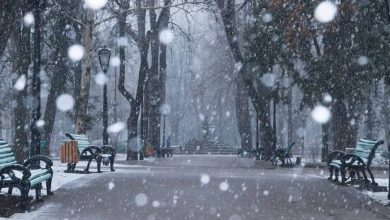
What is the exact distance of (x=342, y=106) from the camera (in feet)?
79.8

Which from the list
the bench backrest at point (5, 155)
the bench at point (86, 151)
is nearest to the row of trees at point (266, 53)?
the bench at point (86, 151)

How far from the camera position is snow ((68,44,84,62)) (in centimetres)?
2745

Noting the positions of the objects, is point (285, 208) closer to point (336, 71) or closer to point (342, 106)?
point (336, 71)

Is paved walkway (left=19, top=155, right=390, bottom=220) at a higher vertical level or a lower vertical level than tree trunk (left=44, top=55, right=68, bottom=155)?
lower

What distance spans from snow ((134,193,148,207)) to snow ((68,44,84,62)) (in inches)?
687

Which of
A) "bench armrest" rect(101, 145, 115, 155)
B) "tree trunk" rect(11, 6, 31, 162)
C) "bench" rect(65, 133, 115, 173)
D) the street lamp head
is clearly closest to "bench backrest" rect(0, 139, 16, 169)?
"bench" rect(65, 133, 115, 173)

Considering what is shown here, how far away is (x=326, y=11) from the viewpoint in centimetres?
1183

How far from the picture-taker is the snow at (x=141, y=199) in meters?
9.43

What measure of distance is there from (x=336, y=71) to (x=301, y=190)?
21.2 ft

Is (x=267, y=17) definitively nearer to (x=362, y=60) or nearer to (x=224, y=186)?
(x=362, y=60)

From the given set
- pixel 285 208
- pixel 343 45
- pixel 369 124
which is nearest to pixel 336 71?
pixel 343 45

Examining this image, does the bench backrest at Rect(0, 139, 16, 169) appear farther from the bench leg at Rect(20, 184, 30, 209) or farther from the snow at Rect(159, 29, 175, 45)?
the snow at Rect(159, 29, 175, 45)

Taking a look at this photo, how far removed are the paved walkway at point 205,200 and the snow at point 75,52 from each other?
14836mm

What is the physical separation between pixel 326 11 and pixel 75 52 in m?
18.2
